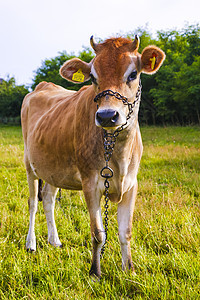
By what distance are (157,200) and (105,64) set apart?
2.50m

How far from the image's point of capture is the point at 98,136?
2486 millimetres

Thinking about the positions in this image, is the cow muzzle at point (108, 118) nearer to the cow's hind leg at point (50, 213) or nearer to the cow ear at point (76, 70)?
the cow ear at point (76, 70)

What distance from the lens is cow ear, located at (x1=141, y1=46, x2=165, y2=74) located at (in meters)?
2.43

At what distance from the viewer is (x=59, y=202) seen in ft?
14.9

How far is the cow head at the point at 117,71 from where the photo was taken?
1.97m

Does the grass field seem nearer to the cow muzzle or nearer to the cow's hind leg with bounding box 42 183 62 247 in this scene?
the cow's hind leg with bounding box 42 183 62 247

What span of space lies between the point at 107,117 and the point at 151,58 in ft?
3.00

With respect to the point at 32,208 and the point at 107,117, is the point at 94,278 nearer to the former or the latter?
the point at 107,117

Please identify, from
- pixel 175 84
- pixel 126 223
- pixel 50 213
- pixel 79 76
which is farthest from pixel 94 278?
pixel 175 84

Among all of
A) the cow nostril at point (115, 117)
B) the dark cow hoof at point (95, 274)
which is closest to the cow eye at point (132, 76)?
the cow nostril at point (115, 117)

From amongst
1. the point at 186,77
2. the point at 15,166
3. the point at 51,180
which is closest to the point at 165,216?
the point at 51,180

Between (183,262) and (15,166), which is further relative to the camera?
(15,166)

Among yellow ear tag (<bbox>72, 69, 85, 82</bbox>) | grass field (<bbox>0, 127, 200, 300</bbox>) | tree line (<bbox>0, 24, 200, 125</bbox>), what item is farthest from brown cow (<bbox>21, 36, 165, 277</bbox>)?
tree line (<bbox>0, 24, 200, 125</bbox>)

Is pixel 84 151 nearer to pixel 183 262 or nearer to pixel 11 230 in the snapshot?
pixel 183 262
